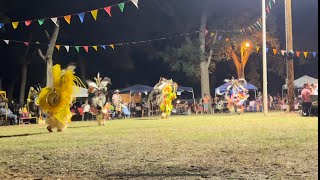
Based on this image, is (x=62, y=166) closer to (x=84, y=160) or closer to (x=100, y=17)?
(x=84, y=160)

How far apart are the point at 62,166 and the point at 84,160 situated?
28.9 inches

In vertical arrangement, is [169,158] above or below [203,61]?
below

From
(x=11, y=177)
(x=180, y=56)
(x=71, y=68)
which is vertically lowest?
(x=11, y=177)

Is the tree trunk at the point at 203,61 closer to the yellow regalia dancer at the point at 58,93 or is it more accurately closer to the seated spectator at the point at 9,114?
the seated spectator at the point at 9,114

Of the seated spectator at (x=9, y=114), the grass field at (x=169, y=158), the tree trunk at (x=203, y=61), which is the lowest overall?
the grass field at (x=169, y=158)

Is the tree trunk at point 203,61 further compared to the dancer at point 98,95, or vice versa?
the tree trunk at point 203,61

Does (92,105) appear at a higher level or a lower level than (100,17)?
lower

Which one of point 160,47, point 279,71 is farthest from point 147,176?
point 279,71

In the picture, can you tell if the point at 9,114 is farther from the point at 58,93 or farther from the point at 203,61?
the point at 203,61

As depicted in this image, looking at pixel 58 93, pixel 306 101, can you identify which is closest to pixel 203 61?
pixel 306 101

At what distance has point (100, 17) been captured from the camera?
4094 centimetres

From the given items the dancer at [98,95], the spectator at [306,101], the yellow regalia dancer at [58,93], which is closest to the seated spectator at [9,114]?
the dancer at [98,95]

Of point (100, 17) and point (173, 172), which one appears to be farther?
point (100, 17)

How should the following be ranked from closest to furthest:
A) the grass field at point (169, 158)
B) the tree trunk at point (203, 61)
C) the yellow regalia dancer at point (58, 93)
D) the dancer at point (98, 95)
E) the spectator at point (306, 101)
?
the grass field at point (169, 158) < the yellow regalia dancer at point (58, 93) < the dancer at point (98, 95) < the spectator at point (306, 101) < the tree trunk at point (203, 61)
